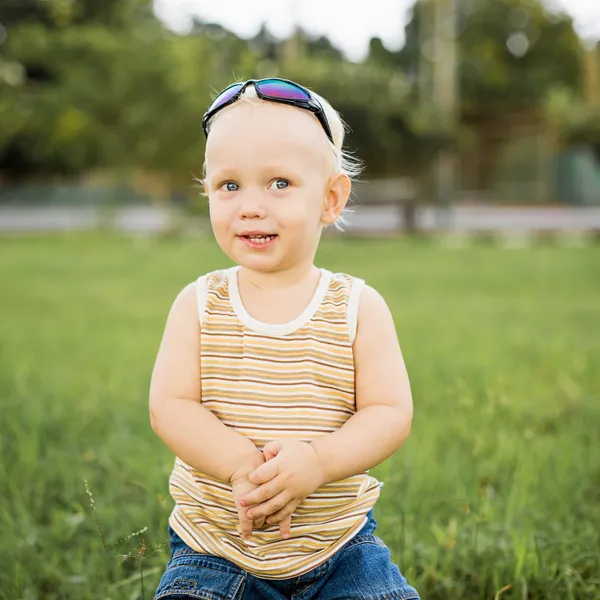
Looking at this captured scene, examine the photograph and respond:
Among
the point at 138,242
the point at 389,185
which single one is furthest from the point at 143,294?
the point at 389,185

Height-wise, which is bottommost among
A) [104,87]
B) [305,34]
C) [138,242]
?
[138,242]

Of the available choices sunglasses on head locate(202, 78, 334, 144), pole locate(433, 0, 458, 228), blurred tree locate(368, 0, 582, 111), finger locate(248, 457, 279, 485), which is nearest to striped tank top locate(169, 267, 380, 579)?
finger locate(248, 457, 279, 485)

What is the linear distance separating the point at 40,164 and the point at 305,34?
7028mm

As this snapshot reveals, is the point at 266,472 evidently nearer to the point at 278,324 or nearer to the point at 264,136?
the point at 278,324

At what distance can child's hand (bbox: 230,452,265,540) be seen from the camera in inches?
57.8

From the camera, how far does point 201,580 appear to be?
5.10 feet

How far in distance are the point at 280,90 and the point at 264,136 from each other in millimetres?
95

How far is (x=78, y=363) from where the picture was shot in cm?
470

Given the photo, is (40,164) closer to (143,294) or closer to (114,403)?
(143,294)

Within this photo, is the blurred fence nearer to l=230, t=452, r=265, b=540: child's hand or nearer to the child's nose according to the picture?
the child's nose

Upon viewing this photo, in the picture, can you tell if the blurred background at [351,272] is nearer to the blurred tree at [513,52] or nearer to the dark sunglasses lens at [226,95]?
the dark sunglasses lens at [226,95]

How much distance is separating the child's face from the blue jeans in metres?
0.57

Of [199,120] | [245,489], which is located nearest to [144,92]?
[199,120]

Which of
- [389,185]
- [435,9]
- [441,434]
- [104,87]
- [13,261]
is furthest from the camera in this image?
[435,9]
